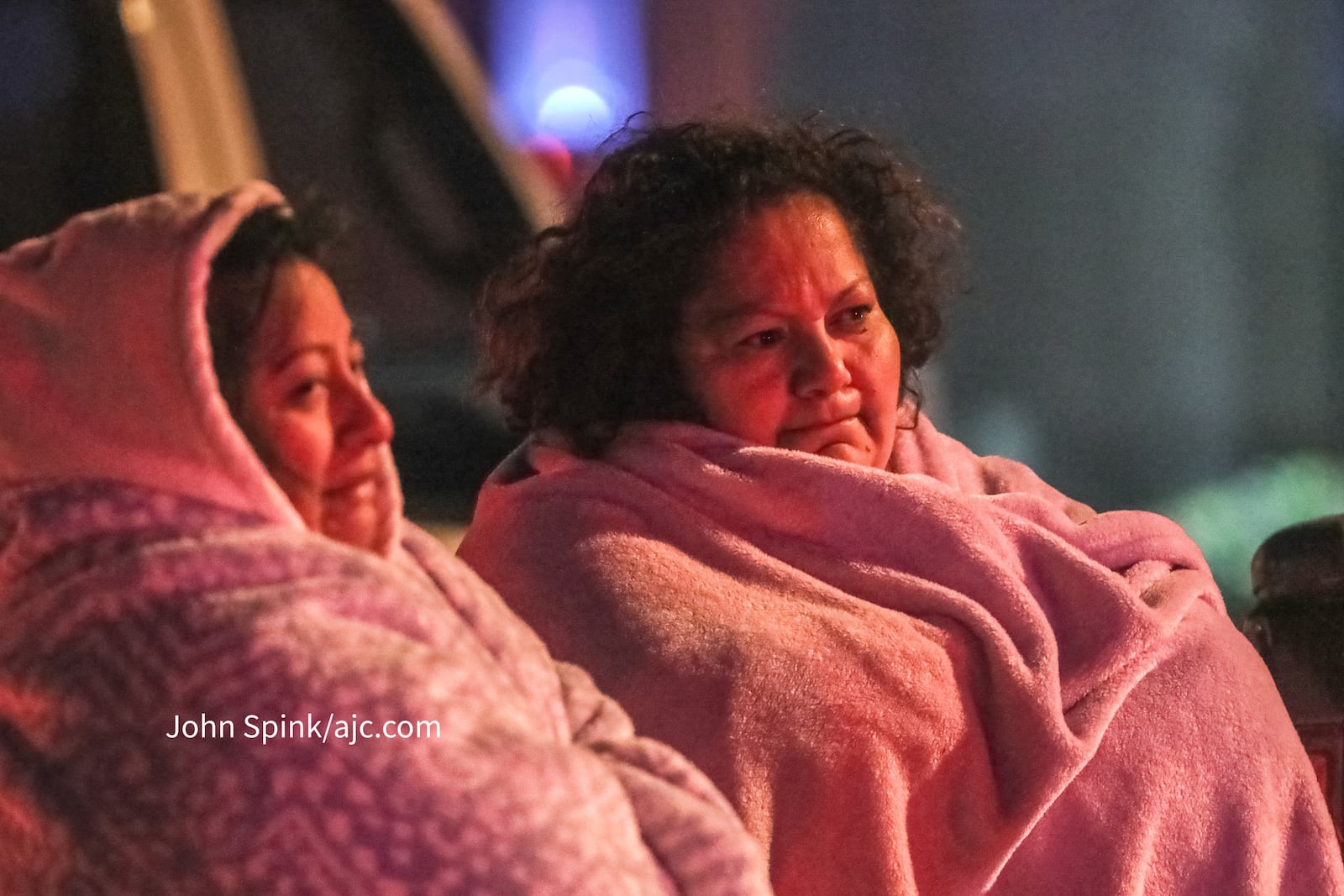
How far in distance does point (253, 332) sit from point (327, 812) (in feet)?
0.77

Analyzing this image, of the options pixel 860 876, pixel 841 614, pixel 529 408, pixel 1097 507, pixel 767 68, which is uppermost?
pixel 767 68

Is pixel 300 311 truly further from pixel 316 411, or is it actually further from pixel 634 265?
pixel 634 265

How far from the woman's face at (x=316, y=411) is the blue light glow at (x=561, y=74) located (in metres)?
0.55

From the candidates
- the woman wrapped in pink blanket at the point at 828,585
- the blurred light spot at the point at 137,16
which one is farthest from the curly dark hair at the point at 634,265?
the blurred light spot at the point at 137,16

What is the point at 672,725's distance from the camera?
0.99 metres

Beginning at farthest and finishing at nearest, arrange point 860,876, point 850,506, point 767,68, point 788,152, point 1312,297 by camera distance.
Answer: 1. point 1312,297
2. point 767,68
3. point 788,152
4. point 850,506
5. point 860,876

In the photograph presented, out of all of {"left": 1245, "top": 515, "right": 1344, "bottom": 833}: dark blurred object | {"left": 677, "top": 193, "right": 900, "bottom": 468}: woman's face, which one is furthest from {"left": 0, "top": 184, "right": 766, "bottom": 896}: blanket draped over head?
{"left": 1245, "top": 515, "right": 1344, "bottom": 833}: dark blurred object

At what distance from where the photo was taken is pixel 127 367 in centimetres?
68

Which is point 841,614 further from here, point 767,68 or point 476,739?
point 767,68

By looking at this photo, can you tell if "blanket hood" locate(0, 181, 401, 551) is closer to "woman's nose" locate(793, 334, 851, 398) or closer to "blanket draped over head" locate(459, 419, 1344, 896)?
"blanket draped over head" locate(459, 419, 1344, 896)

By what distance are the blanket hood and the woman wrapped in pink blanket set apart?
1.31 ft

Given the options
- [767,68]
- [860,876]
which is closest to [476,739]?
[860,876]

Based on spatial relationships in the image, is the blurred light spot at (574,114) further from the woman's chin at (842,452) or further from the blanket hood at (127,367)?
the blanket hood at (127,367)

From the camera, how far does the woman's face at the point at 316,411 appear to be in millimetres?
721
